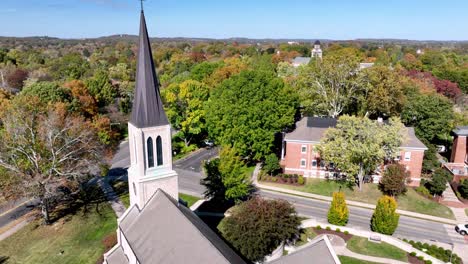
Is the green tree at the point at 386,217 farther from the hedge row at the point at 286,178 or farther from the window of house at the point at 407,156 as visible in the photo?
the window of house at the point at 407,156

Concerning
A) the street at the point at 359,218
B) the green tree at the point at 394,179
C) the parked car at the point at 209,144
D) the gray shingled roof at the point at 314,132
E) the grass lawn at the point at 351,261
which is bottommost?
the street at the point at 359,218

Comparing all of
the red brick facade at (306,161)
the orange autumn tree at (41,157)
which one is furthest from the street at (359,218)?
the orange autumn tree at (41,157)

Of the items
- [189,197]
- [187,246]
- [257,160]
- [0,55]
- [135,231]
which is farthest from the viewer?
[0,55]

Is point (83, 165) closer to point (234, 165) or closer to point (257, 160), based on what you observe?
point (234, 165)

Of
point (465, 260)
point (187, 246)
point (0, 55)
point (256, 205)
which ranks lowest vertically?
point (465, 260)

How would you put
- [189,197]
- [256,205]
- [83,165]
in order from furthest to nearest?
[189,197]
[83,165]
[256,205]

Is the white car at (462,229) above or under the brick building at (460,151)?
under

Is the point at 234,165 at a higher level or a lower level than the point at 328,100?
lower

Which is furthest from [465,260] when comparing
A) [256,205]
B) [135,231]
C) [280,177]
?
[135,231]
